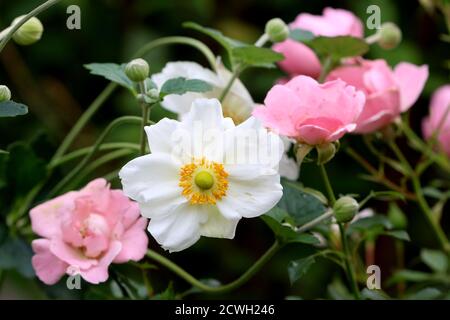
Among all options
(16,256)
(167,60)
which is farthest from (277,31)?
(167,60)

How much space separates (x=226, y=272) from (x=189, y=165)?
2.66ft

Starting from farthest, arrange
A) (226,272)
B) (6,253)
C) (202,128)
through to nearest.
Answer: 1. (226,272)
2. (6,253)
3. (202,128)

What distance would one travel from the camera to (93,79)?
1.44m

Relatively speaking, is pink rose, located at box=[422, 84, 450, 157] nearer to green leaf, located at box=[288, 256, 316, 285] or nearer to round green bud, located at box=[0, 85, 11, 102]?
green leaf, located at box=[288, 256, 316, 285]

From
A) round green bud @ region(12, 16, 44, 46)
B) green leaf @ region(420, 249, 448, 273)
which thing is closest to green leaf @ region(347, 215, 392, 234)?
green leaf @ region(420, 249, 448, 273)

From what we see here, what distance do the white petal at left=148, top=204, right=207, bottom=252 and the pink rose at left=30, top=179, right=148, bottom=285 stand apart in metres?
0.06

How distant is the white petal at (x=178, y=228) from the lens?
1.63 ft

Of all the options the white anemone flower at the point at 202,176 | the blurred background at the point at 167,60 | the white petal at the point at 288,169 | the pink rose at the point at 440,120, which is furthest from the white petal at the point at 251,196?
the blurred background at the point at 167,60

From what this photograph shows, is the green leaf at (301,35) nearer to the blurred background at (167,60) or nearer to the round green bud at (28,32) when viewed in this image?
the round green bud at (28,32)

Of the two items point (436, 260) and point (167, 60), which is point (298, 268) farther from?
point (167, 60)

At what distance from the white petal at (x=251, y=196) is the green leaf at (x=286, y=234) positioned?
1.5 inches

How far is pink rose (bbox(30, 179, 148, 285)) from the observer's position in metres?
0.57
